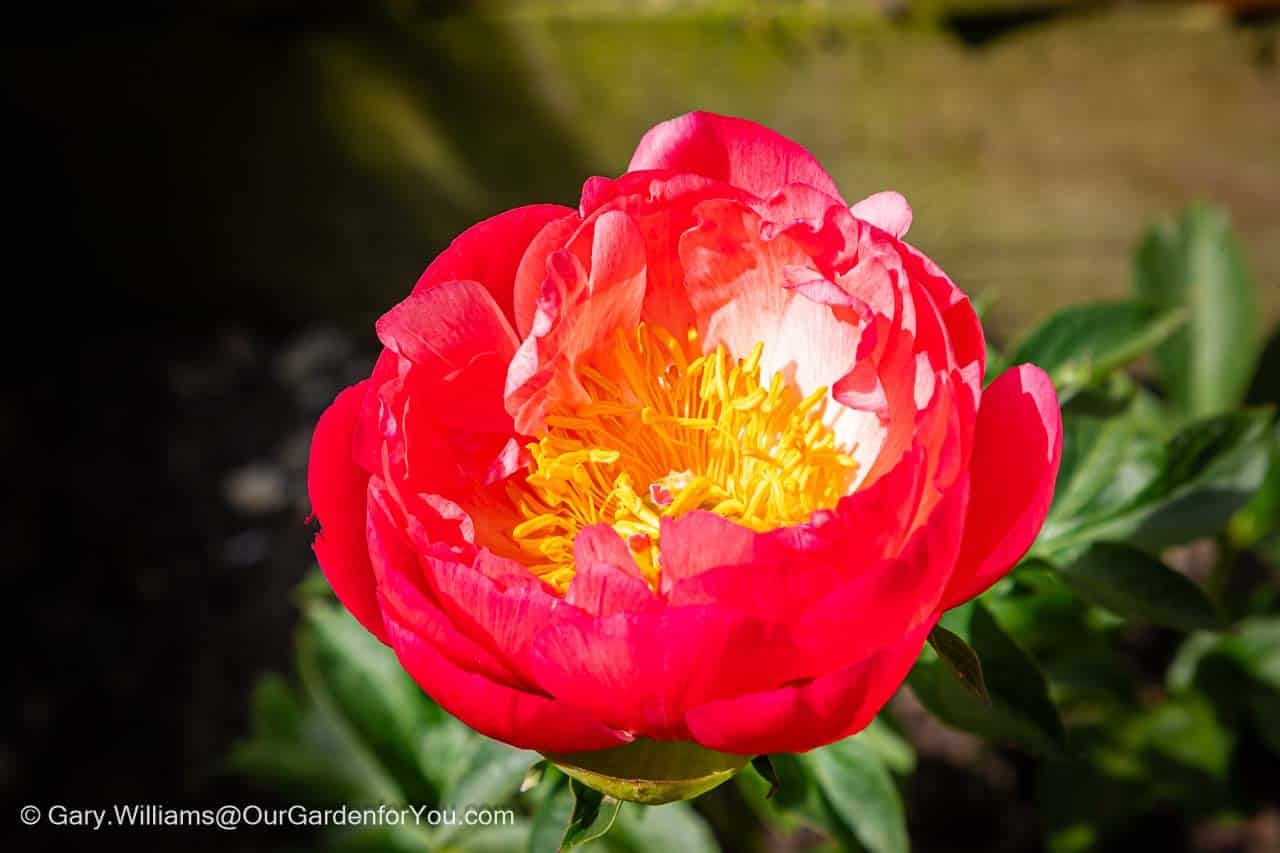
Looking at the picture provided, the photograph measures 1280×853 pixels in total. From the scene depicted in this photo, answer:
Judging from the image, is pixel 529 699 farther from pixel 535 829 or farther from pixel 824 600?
pixel 535 829

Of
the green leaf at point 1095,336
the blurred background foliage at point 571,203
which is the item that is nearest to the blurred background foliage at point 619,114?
the blurred background foliage at point 571,203

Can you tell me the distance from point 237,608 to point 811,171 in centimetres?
157

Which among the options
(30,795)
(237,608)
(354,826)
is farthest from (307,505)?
(354,826)

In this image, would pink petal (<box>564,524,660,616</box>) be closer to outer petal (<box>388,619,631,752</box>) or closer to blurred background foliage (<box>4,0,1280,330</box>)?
outer petal (<box>388,619,631,752</box>)

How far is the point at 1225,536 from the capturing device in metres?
1.32

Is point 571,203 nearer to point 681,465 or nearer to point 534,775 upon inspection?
point 681,465

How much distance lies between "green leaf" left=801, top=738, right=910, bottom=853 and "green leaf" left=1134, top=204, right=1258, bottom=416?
716mm

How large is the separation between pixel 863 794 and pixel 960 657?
26 centimetres

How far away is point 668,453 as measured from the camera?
2.99 feet

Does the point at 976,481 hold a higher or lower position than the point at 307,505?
higher

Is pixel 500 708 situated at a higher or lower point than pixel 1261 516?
higher

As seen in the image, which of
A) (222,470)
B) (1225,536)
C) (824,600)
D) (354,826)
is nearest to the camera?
(824,600)

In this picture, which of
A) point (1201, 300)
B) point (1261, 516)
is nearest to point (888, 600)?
point (1261, 516)

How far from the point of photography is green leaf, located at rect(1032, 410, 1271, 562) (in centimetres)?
92
